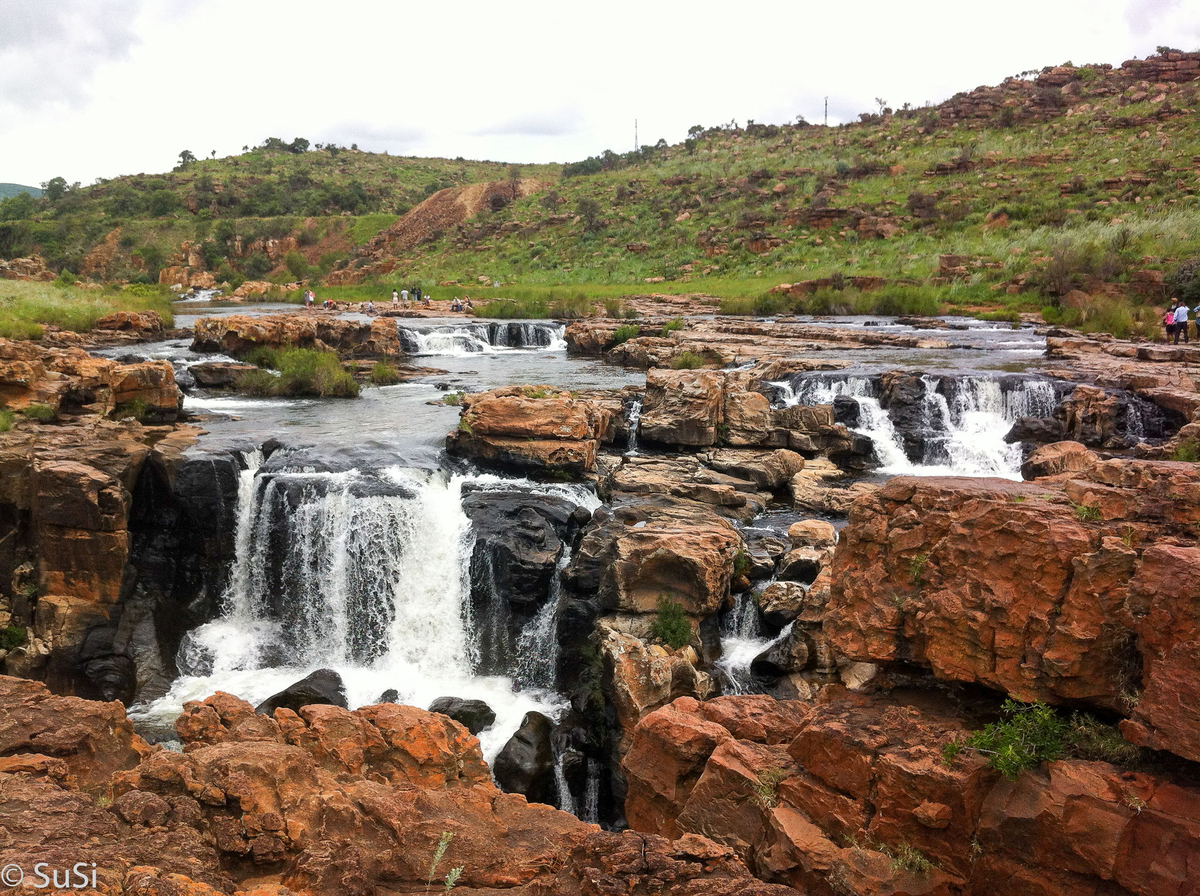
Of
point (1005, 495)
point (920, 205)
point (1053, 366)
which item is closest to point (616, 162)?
point (920, 205)

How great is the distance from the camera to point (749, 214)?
151 ft

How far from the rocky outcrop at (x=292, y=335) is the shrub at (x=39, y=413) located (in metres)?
8.69

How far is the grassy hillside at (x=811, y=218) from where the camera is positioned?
104 feet

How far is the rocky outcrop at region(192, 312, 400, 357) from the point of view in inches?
854

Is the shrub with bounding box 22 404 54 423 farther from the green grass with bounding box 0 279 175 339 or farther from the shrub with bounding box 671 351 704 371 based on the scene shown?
the shrub with bounding box 671 351 704 371

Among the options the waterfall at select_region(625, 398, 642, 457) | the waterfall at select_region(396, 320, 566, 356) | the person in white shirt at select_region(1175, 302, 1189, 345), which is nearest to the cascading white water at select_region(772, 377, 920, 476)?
the waterfall at select_region(625, 398, 642, 457)

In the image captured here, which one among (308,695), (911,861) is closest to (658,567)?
(308,695)

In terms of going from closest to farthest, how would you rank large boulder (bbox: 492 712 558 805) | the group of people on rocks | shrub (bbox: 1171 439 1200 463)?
large boulder (bbox: 492 712 558 805)
shrub (bbox: 1171 439 1200 463)
the group of people on rocks

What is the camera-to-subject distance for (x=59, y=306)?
77.5ft

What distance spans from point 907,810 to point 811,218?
1712 inches

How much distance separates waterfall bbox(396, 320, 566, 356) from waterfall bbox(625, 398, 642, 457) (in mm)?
11666

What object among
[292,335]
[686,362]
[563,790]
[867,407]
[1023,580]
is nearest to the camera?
[1023,580]

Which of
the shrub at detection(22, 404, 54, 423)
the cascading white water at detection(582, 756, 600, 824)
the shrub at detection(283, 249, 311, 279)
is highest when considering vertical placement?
the shrub at detection(283, 249, 311, 279)

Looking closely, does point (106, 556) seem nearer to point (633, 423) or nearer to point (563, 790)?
point (563, 790)
